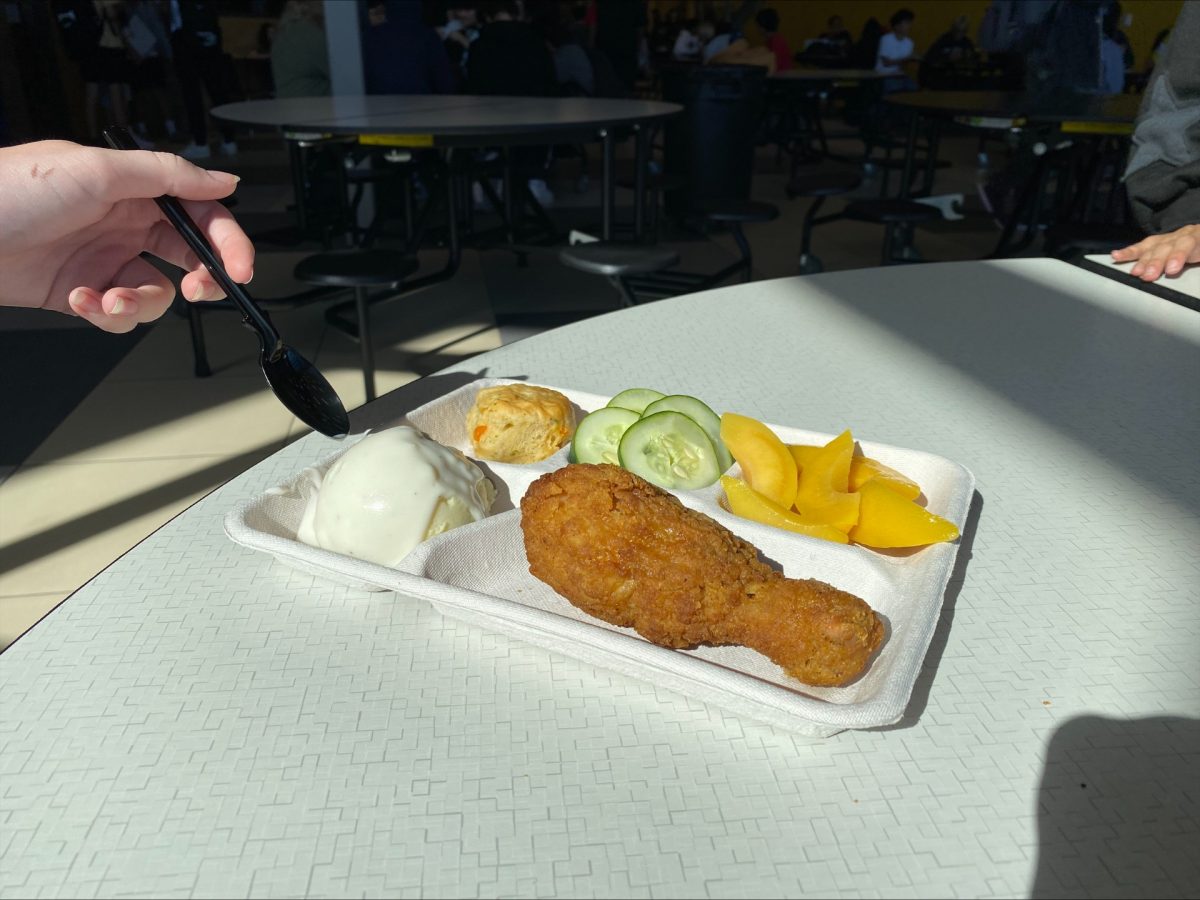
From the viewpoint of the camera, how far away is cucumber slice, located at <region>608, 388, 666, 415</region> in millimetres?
953

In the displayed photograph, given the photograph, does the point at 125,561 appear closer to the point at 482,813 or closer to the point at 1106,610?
the point at 482,813

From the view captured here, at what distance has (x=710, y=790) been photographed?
21.0 inches

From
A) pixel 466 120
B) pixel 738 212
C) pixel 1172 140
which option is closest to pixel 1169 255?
pixel 1172 140

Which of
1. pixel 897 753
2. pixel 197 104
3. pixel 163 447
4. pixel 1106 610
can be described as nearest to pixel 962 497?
pixel 1106 610

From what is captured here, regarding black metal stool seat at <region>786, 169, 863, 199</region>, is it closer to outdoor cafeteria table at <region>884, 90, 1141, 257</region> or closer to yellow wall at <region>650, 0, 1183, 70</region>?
outdoor cafeteria table at <region>884, 90, 1141, 257</region>

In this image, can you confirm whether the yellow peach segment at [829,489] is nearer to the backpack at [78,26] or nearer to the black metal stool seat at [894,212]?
the black metal stool seat at [894,212]

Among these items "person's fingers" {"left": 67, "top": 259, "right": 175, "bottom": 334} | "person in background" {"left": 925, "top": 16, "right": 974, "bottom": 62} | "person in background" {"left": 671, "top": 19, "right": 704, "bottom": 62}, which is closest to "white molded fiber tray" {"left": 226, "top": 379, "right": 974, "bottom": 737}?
"person's fingers" {"left": 67, "top": 259, "right": 175, "bottom": 334}

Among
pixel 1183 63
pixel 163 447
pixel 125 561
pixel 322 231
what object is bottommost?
pixel 163 447

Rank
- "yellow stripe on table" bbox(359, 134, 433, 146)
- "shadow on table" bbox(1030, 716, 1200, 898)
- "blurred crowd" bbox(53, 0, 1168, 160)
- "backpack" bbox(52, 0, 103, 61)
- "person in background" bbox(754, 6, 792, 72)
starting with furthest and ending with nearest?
1. "person in background" bbox(754, 6, 792, 72)
2. "backpack" bbox(52, 0, 103, 61)
3. "blurred crowd" bbox(53, 0, 1168, 160)
4. "yellow stripe on table" bbox(359, 134, 433, 146)
5. "shadow on table" bbox(1030, 716, 1200, 898)

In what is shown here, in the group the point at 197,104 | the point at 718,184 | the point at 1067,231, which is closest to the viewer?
the point at 1067,231

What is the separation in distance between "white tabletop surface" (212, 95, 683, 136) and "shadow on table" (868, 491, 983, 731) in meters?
2.78

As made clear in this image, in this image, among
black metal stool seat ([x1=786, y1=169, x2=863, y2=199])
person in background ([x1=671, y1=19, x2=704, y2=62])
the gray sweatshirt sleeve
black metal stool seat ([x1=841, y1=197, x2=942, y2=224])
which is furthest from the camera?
person in background ([x1=671, y1=19, x2=704, y2=62])

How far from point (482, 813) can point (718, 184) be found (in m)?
6.12

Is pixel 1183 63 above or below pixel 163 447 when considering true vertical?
above
